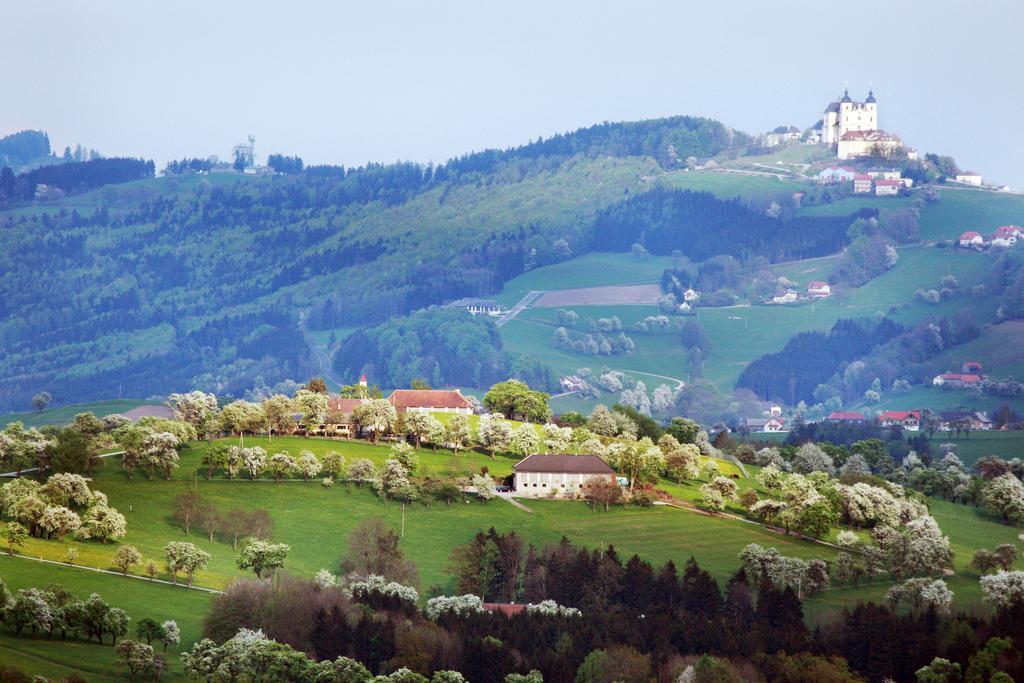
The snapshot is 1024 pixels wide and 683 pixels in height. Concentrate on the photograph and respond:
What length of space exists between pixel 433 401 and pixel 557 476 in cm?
3403

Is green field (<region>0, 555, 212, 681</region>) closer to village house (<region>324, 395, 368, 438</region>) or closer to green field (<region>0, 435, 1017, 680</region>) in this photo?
green field (<region>0, 435, 1017, 680</region>)

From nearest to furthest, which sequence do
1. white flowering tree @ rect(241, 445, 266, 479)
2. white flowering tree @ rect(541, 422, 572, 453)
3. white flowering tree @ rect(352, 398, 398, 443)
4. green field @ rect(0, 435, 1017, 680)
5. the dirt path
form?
the dirt path
green field @ rect(0, 435, 1017, 680)
white flowering tree @ rect(241, 445, 266, 479)
white flowering tree @ rect(541, 422, 572, 453)
white flowering tree @ rect(352, 398, 398, 443)

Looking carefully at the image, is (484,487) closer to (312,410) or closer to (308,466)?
(308,466)

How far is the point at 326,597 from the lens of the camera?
10281 cm

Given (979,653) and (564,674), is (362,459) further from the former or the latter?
(979,653)

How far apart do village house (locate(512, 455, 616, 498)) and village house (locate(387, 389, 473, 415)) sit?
88.5ft

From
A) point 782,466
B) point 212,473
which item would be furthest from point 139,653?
point 782,466

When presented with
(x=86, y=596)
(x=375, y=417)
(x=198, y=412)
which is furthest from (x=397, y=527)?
(x=198, y=412)

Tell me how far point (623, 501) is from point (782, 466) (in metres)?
33.8

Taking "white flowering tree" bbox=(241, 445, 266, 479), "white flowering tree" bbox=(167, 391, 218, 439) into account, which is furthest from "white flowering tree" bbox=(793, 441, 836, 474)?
"white flowering tree" bbox=(241, 445, 266, 479)

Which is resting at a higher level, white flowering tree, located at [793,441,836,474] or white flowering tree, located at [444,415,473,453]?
white flowering tree, located at [444,415,473,453]

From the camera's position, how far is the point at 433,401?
16938 cm

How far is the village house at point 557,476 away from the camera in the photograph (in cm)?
13625

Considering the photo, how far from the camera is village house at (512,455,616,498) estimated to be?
136 meters
